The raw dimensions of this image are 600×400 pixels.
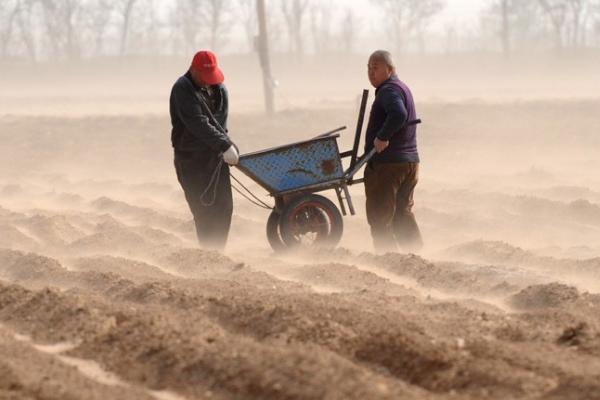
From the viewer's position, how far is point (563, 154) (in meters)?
18.8

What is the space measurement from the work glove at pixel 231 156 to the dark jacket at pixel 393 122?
3.34 feet

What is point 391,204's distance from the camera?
29.8ft

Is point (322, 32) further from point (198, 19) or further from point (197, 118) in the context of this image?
point (197, 118)

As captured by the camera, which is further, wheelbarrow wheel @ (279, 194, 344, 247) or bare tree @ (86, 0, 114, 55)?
bare tree @ (86, 0, 114, 55)

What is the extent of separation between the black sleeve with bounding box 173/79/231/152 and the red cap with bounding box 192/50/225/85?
148 millimetres

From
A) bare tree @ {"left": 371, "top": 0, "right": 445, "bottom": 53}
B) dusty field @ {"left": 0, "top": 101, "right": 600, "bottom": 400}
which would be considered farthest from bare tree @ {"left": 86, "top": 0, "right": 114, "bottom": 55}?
dusty field @ {"left": 0, "top": 101, "right": 600, "bottom": 400}

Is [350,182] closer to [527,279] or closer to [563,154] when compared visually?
[527,279]

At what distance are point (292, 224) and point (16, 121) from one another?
15929 mm

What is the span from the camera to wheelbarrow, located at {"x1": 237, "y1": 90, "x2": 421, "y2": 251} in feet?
29.8

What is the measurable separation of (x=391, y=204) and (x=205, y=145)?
1577 millimetres

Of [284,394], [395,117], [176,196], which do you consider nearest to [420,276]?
[395,117]

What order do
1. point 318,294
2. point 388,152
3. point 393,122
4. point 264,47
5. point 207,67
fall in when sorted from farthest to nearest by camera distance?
point 264,47, point 207,67, point 388,152, point 393,122, point 318,294

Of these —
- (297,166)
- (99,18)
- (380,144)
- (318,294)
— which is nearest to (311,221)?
(297,166)

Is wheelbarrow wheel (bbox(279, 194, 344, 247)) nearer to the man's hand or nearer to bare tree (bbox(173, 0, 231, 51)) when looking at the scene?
the man's hand
